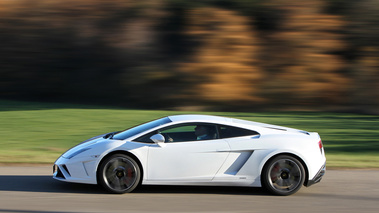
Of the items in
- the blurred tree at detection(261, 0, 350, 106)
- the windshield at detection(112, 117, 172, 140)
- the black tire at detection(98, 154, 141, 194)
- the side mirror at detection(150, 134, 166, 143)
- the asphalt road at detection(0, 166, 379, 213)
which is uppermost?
the blurred tree at detection(261, 0, 350, 106)

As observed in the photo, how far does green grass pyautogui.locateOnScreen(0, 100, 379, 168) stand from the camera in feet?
33.1

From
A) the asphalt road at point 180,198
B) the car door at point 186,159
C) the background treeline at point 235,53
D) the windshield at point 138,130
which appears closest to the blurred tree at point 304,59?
the background treeline at point 235,53

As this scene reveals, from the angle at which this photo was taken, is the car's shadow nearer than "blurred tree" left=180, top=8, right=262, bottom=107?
Yes

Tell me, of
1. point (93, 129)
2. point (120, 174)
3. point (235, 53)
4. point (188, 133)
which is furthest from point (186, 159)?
point (235, 53)

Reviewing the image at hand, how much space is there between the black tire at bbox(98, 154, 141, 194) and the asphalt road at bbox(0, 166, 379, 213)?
12cm

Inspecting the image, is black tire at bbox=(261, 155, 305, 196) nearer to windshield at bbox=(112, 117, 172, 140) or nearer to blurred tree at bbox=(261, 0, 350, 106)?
windshield at bbox=(112, 117, 172, 140)

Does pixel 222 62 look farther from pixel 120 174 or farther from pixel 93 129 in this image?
pixel 120 174

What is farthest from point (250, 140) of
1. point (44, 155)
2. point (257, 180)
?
point (44, 155)

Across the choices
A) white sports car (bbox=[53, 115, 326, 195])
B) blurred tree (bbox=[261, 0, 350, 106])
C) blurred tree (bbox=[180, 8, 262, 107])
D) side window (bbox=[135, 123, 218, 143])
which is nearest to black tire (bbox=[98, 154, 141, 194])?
white sports car (bbox=[53, 115, 326, 195])

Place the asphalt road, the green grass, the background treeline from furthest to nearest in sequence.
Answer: the background treeline
the green grass
the asphalt road

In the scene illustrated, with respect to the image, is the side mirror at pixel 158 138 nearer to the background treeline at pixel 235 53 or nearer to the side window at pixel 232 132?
the side window at pixel 232 132

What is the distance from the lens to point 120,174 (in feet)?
21.5

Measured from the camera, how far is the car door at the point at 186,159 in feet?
21.5

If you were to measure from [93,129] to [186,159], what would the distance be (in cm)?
777
